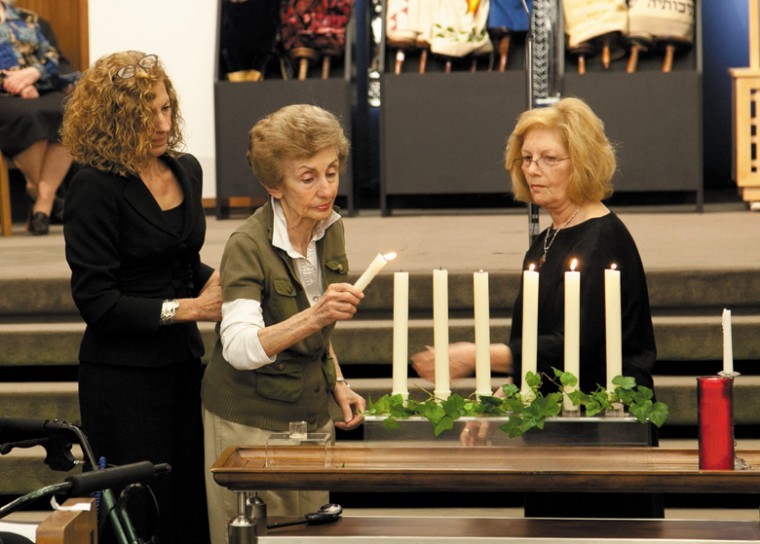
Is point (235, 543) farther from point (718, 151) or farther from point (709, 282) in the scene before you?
point (718, 151)

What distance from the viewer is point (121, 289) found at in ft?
8.97

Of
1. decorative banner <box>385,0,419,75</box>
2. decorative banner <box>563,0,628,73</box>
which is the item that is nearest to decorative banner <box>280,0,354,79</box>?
decorative banner <box>385,0,419,75</box>

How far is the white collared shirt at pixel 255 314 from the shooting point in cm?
231

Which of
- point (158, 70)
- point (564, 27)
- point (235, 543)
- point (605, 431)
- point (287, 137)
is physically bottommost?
point (235, 543)

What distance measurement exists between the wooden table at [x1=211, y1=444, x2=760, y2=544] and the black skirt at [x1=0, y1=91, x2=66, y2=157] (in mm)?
4346

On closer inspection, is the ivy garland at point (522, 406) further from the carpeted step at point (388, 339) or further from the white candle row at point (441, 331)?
the carpeted step at point (388, 339)

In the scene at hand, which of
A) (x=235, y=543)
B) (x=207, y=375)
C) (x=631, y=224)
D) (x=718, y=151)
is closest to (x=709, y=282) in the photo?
(x=631, y=224)

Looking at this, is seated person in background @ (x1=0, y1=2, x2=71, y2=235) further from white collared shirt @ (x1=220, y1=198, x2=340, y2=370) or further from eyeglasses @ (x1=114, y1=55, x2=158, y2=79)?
white collared shirt @ (x1=220, y1=198, x2=340, y2=370)

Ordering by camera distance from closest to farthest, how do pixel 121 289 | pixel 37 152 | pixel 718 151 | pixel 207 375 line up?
pixel 207 375, pixel 121 289, pixel 37 152, pixel 718 151

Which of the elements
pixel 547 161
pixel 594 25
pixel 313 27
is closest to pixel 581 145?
pixel 547 161

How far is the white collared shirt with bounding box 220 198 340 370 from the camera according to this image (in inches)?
91.0

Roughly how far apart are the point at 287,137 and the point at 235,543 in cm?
78

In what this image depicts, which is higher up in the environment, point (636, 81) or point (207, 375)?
point (636, 81)

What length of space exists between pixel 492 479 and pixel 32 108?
4685mm
